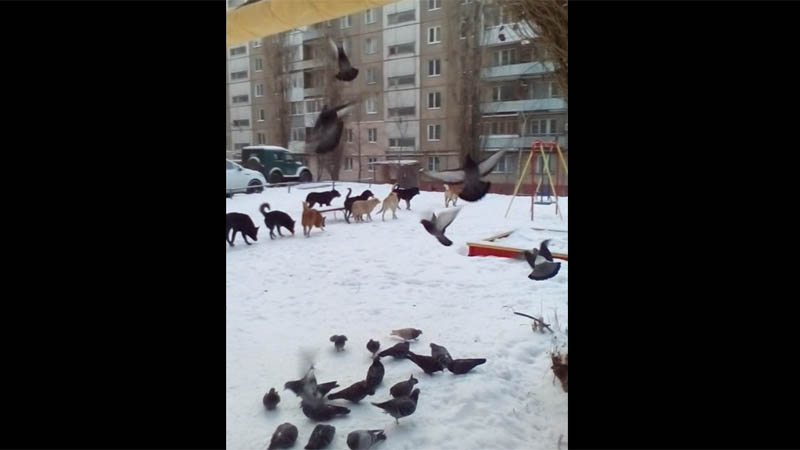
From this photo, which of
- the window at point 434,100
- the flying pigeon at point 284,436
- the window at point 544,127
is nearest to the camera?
the flying pigeon at point 284,436

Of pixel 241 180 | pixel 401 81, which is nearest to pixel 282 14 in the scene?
pixel 401 81

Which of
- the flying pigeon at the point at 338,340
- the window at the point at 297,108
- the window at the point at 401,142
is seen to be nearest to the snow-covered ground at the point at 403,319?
the flying pigeon at the point at 338,340

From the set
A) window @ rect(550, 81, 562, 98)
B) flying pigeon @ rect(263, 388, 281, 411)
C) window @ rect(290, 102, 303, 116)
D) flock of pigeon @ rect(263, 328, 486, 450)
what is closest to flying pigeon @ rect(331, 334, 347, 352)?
flock of pigeon @ rect(263, 328, 486, 450)

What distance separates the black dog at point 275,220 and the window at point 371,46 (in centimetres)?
56

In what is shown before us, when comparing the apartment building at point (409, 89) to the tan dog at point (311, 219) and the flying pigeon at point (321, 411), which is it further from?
the flying pigeon at point (321, 411)

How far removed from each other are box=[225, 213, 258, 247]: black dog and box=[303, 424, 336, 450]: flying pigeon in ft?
1.89

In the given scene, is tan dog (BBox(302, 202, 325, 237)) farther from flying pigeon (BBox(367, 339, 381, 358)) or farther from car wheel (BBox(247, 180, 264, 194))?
flying pigeon (BBox(367, 339, 381, 358))

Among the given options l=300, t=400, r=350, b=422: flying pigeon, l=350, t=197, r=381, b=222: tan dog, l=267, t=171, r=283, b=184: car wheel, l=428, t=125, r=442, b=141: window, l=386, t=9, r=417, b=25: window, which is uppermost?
l=386, t=9, r=417, b=25: window

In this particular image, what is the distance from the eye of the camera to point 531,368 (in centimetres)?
153

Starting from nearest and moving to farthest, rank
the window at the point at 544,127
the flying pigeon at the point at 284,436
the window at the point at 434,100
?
the flying pigeon at the point at 284,436
the window at the point at 544,127
the window at the point at 434,100

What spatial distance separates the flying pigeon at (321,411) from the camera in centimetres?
149

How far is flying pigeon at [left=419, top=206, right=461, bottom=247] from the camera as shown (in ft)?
5.42
